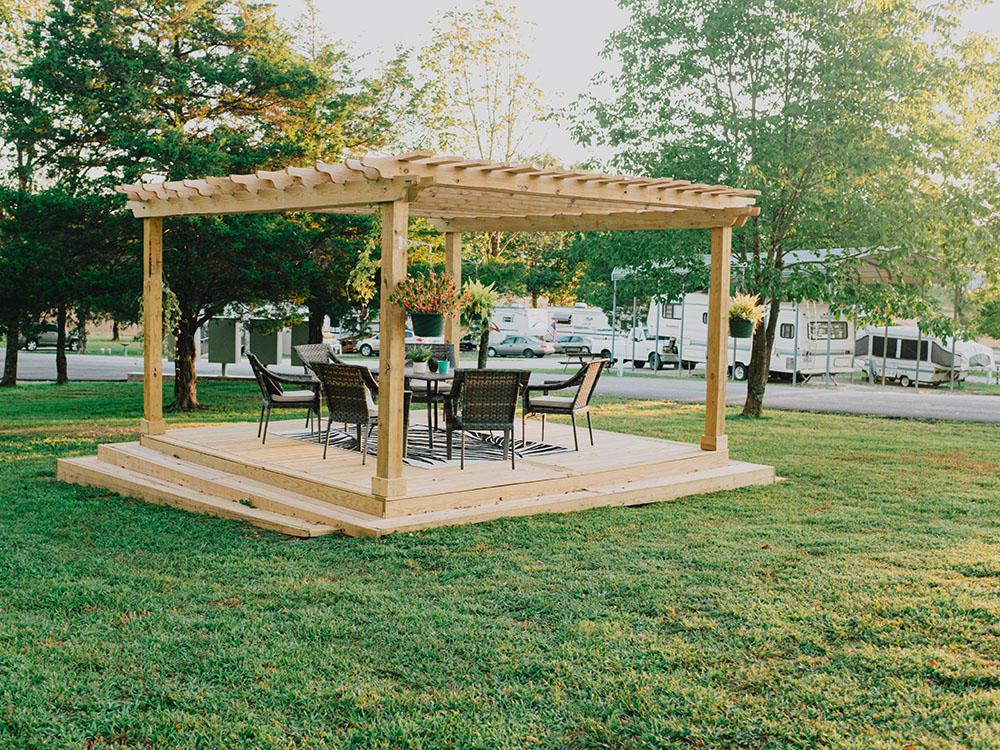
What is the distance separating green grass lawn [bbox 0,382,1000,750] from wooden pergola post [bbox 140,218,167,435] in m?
1.57

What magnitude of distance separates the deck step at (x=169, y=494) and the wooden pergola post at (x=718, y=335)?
3709mm

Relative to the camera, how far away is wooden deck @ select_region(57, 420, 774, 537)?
6520mm

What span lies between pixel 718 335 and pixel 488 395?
2.33m

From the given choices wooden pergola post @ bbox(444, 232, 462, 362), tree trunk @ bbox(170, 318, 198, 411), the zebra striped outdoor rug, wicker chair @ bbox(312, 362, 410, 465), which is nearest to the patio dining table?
the zebra striped outdoor rug

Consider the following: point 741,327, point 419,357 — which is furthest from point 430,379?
point 741,327

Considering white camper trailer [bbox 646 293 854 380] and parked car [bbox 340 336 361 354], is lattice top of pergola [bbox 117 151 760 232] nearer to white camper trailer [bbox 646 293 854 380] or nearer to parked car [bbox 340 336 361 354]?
white camper trailer [bbox 646 293 854 380]

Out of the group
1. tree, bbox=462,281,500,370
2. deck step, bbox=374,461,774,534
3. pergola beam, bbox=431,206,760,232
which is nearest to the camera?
deck step, bbox=374,461,774,534

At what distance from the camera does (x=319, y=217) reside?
522 inches

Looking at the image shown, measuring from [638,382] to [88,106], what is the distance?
12.2m

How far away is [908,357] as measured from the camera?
2097 cm

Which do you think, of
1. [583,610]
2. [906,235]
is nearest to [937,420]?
[906,235]

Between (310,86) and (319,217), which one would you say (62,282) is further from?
(310,86)

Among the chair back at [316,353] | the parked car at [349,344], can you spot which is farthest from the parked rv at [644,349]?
the chair back at [316,353]

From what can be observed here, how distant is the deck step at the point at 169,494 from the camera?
6352 mm
